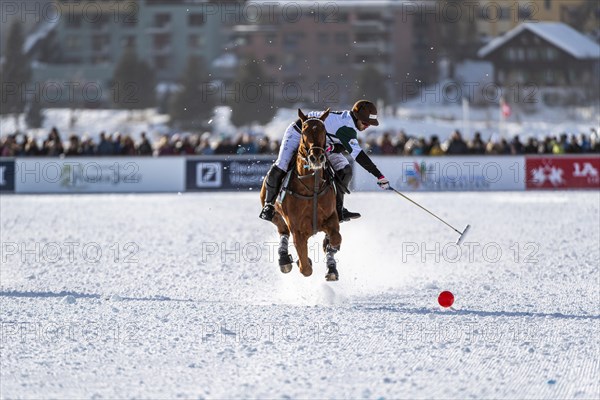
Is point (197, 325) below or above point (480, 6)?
below

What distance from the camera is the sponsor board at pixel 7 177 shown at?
100.0 feet

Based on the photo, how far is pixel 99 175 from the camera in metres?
30.8

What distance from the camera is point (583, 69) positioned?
69938 mm

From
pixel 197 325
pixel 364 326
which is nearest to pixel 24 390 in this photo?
pixel 197 325

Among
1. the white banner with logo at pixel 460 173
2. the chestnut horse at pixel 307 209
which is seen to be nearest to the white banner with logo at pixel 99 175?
the white banner with logo at pixel 460 173

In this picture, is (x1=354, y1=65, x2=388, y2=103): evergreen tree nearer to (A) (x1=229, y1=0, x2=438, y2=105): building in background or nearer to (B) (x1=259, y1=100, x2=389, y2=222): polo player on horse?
(A) (x1=229, y1=0, x2=438, y2=105): building in background

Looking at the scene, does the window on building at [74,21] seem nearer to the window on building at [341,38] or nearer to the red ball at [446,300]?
the window on building at [341,38]

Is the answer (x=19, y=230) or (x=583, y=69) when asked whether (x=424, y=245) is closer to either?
(x=19, y=230)

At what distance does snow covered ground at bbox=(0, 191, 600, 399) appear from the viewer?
6.95 m

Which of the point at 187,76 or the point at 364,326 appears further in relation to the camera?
the point at 187,76

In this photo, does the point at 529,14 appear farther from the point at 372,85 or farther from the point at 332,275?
the point at 332,275

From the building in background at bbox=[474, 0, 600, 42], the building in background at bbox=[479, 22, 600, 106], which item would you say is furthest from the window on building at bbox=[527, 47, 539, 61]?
the building in background at bbox=[474, 0, 600, 42]

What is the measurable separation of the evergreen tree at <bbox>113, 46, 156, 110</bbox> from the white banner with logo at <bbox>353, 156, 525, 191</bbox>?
46.4 metres

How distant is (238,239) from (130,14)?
3044 inches
